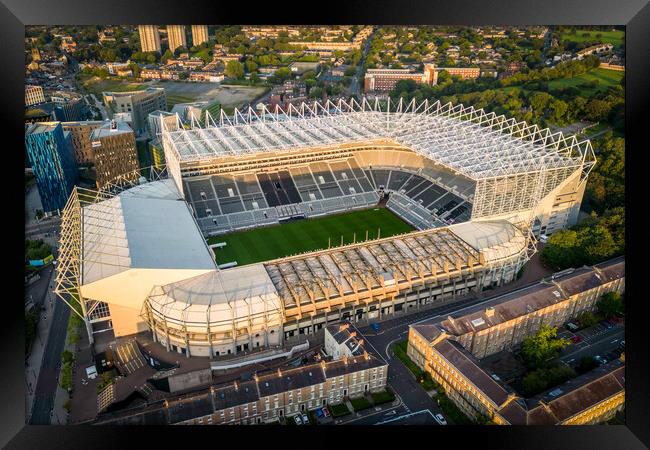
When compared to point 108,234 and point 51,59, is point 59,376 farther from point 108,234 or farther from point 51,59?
point 51,59

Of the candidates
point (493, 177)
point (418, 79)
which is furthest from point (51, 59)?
point (493, 177)

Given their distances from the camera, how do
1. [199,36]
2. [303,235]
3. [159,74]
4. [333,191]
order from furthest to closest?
[199,36] → [159,74] → [333,191] → [303,235]

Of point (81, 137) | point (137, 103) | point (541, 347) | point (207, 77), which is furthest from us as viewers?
point (207, 77)

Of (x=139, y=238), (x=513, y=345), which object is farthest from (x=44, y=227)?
(x=513, y=345)

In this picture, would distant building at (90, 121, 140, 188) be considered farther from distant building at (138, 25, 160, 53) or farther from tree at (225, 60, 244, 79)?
distant building at (138, 25, 160, 53)

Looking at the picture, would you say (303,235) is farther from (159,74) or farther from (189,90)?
(159,74)

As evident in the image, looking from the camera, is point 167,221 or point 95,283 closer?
point 95,283
